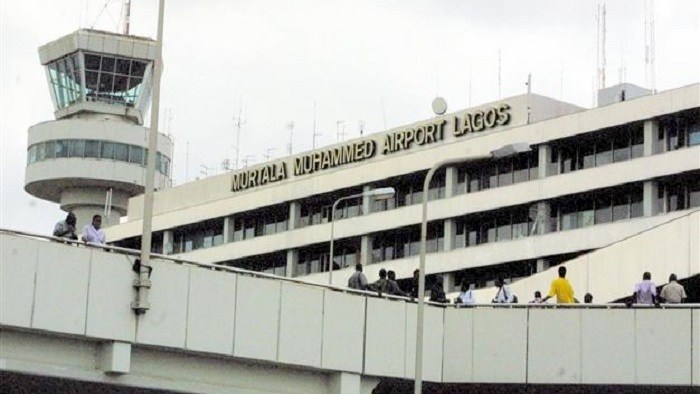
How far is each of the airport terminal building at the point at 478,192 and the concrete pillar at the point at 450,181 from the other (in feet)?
0.40

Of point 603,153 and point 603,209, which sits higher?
point 603,153

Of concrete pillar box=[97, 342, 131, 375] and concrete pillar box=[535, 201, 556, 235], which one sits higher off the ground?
concrete pillar box=[535, 201, 556, 235]

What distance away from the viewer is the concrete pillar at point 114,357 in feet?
111

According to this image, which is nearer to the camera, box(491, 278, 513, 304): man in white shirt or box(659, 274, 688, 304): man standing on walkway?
box(659, 274, 688, 304): man standing on walkway

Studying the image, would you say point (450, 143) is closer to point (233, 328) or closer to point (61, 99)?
point (61, 99)

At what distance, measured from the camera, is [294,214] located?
102 m

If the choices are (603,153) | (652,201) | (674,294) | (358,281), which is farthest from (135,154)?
(674,294)

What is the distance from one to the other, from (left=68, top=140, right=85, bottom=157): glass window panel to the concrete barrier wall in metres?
74.6

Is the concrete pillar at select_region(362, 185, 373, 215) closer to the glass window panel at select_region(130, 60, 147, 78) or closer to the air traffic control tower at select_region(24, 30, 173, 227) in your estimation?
the air traffic control tower at select_region(24, 30, 173, 227)

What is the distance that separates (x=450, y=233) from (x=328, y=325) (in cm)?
5271

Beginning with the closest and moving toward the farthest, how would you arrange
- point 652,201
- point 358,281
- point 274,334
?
point 274,334
point 358,281
point 652,201

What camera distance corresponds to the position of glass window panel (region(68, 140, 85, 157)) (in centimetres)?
11281

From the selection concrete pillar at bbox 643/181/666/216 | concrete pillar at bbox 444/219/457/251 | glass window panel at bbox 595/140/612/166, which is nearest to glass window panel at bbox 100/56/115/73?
concrete pillar at bbox 444/219/457/251

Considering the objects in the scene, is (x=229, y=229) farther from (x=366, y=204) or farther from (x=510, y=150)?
(x=510, y=150)
